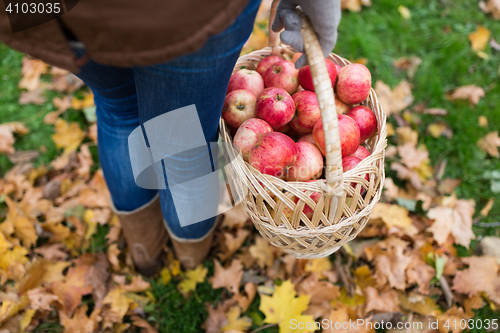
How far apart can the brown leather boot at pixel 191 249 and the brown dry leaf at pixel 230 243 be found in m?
0.08

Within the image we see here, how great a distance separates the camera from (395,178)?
174cm

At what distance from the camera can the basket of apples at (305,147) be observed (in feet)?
2.89

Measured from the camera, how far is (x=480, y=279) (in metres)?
1.35

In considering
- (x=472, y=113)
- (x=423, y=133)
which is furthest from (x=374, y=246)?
(x=472, y=113)

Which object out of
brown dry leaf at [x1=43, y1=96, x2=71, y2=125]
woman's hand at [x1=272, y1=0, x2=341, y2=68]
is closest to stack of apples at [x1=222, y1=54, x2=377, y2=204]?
woman's hand at [x1=272, y1=0, x2=341, y2=68]

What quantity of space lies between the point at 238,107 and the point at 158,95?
442 millimetres

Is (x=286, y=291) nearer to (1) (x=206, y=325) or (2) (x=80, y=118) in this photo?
(1) (x=206, y=325)

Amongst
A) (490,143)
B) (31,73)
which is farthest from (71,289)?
(490,143)

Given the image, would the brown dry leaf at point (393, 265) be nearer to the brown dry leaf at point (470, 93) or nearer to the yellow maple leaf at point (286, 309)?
the yellow maple leaf at point (286, 309)

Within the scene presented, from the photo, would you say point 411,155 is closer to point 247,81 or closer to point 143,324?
point 247,81

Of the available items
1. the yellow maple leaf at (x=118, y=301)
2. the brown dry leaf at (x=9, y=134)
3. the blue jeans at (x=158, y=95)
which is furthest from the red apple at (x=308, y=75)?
the brown dry leaf at (x=9, y=134)

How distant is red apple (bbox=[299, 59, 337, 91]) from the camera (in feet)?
4.00

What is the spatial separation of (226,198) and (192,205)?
0.48 metres

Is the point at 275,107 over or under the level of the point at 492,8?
over
